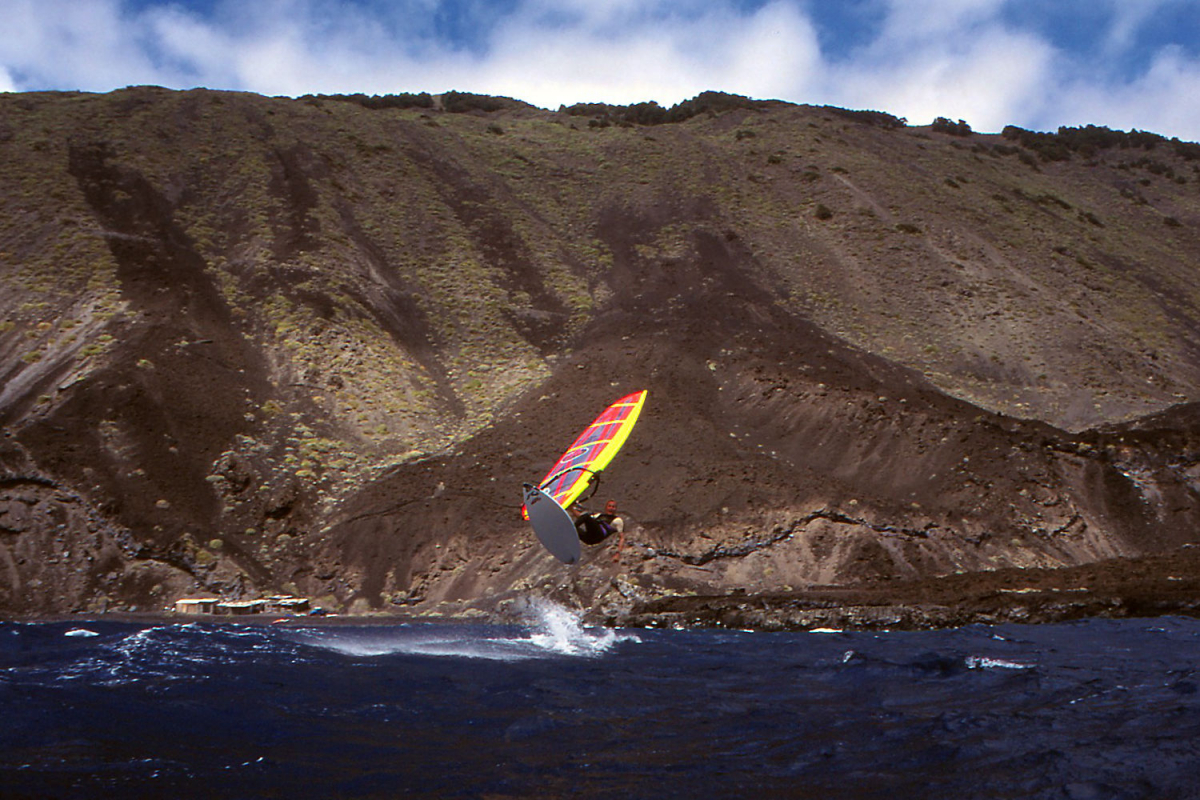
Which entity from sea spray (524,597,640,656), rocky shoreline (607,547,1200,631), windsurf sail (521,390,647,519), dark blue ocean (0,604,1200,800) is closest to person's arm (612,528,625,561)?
windsurf sail (521,390,647,519)

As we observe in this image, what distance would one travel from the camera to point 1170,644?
1861 cm

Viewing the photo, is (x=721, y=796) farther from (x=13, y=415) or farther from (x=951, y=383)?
(x=951, y=383)

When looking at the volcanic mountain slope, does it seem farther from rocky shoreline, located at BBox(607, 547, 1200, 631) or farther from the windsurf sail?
the windsurf sail

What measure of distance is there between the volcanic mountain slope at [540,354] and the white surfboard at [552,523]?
650 cm

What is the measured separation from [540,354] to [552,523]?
23.1 metres

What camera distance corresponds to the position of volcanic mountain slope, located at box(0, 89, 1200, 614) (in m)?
30.5

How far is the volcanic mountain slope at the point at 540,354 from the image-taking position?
30453 millimetres

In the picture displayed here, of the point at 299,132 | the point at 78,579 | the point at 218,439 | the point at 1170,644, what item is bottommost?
the point at 1170,644

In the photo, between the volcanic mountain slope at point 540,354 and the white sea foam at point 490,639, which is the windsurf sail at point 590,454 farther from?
the volcanic mountain slope at point 540,354

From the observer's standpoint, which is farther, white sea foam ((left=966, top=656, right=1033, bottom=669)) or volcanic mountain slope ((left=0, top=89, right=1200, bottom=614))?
volcanic mountain slope ((left=0, top=89, right=1200, bottom=614))

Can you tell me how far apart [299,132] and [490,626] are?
4280 cm

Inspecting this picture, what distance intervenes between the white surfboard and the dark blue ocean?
230cm

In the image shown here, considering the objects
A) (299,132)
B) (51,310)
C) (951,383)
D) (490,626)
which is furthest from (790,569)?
(299,132)

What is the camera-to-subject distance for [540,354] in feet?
144
